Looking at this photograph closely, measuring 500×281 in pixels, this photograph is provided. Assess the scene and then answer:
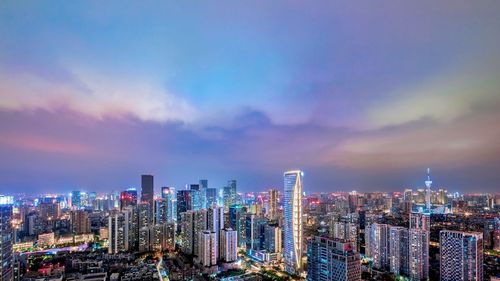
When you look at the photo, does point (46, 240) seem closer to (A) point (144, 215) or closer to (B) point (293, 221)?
(A) point (144, 215)

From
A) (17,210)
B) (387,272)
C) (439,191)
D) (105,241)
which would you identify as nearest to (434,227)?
(387,272)

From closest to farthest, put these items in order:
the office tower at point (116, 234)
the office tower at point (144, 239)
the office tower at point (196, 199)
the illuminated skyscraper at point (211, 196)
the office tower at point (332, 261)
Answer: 1. the office tower at point (332, 261)
2. the office tower at point (116, 234)
3. the office tower at point (144, 239)
4. the office tower at point (196, 199)
5. the illuminated skyscraper at point (211, 196)

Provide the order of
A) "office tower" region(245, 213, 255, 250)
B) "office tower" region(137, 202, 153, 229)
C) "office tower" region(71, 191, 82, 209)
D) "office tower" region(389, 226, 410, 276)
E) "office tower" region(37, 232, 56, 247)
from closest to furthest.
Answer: "office tower" region(389, 226, 410, 276), "office tower" region(37, 232, 56, 247), "office tower" region(137, 202, 153, 229), "office tower" region(245, 213, 255, 250), "office tower" region(71, 191, 82, 209)

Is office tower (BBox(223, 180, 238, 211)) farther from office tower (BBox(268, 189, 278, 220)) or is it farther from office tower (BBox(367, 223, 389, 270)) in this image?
office tower (BBox(367, 223, 389, 270))

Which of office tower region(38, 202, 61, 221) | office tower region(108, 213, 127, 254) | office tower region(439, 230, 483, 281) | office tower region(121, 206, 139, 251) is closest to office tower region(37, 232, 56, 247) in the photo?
office tower region(108, 213, 127, 254)

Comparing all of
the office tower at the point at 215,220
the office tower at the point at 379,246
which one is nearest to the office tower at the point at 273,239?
the office tower at the point at 215,220

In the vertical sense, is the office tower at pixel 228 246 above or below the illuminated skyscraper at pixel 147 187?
below

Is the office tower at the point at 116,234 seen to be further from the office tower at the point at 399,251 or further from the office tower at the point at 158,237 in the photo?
the office tower at the point at 399,251

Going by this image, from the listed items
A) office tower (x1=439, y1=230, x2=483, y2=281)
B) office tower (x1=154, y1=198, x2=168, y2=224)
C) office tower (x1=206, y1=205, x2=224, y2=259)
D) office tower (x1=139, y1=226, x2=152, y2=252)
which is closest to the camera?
office tower (x1=439, y1=230, x2=483, y2=281)
